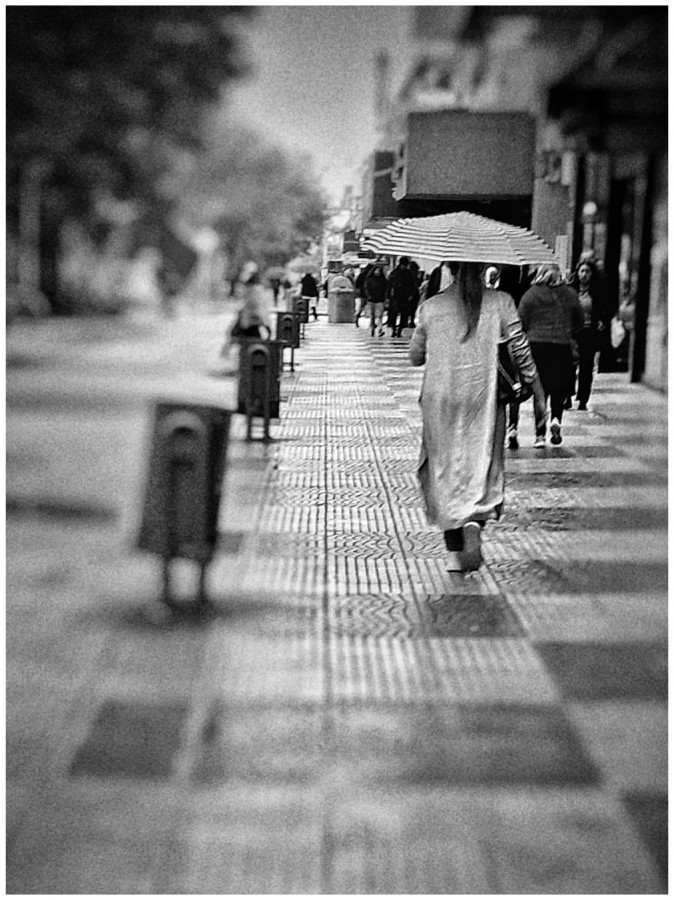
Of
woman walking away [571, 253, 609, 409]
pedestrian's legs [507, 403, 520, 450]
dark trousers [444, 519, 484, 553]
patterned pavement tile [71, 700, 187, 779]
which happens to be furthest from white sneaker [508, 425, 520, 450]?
patterned pavement tile [71, 700, 187, 779]

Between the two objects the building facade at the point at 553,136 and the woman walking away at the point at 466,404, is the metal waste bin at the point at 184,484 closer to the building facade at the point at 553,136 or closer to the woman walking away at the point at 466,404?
the building facade at the point at 553,136

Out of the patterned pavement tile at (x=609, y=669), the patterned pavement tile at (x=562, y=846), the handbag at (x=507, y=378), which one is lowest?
the patterned pavement tile at (x=562, y=846)

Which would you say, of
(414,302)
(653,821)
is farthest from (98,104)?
(653,821)

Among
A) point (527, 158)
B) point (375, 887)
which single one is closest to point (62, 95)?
point (527, 158)

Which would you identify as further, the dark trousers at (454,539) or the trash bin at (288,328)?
the dark trousers at (454,539)

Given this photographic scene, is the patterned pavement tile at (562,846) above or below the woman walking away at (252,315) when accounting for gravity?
below

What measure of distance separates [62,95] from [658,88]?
4.62 feet

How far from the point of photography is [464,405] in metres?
5.20

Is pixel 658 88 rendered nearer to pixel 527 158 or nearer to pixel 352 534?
pixel 527 158

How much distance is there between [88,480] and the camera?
3932 millimetres

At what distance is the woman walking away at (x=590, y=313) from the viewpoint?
174 inches

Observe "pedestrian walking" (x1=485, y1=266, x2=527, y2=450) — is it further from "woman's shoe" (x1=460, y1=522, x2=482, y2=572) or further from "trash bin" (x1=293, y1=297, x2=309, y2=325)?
"trash bin" (x1=293, y1=297, x2=309, y2=325)

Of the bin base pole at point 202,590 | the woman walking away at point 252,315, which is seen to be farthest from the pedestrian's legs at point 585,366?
the bin base pole at point 202,590

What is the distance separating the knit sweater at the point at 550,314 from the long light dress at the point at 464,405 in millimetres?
104
